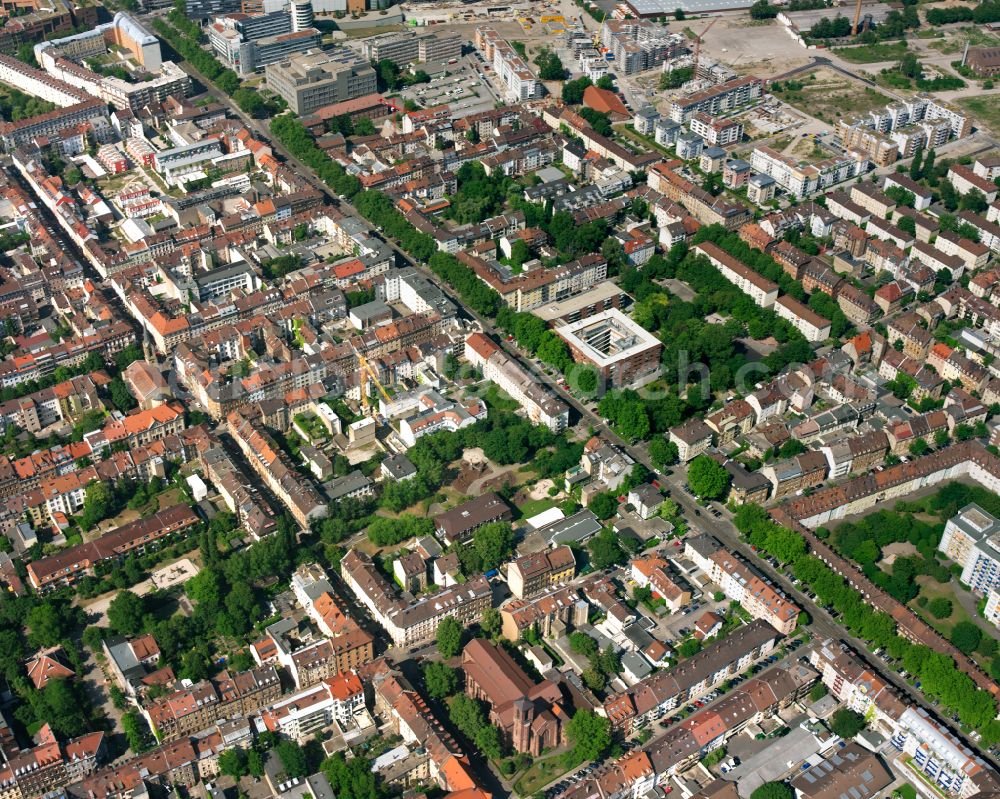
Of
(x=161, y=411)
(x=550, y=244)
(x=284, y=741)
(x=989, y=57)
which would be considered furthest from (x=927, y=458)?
(x=989, y=57)

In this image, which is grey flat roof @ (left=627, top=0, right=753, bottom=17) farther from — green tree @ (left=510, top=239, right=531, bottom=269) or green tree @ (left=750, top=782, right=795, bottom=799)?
green tree @ (left=750, top=782, right=795, bottom=799)

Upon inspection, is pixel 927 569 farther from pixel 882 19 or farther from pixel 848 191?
pixel 882 19

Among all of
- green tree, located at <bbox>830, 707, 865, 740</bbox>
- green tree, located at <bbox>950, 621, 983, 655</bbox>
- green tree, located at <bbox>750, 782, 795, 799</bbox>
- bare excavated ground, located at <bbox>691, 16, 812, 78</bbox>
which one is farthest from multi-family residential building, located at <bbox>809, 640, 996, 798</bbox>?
bare excavated ground, located at <bbox>691, 16, 812, 78</bbox>

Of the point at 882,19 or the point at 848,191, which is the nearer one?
the point at 848,191

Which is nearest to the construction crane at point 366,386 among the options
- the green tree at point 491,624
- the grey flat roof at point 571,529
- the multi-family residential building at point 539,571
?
the grey flat roof at point 571,529

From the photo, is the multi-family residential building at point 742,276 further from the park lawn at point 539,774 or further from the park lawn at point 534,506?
the park lawn at point 539,774
